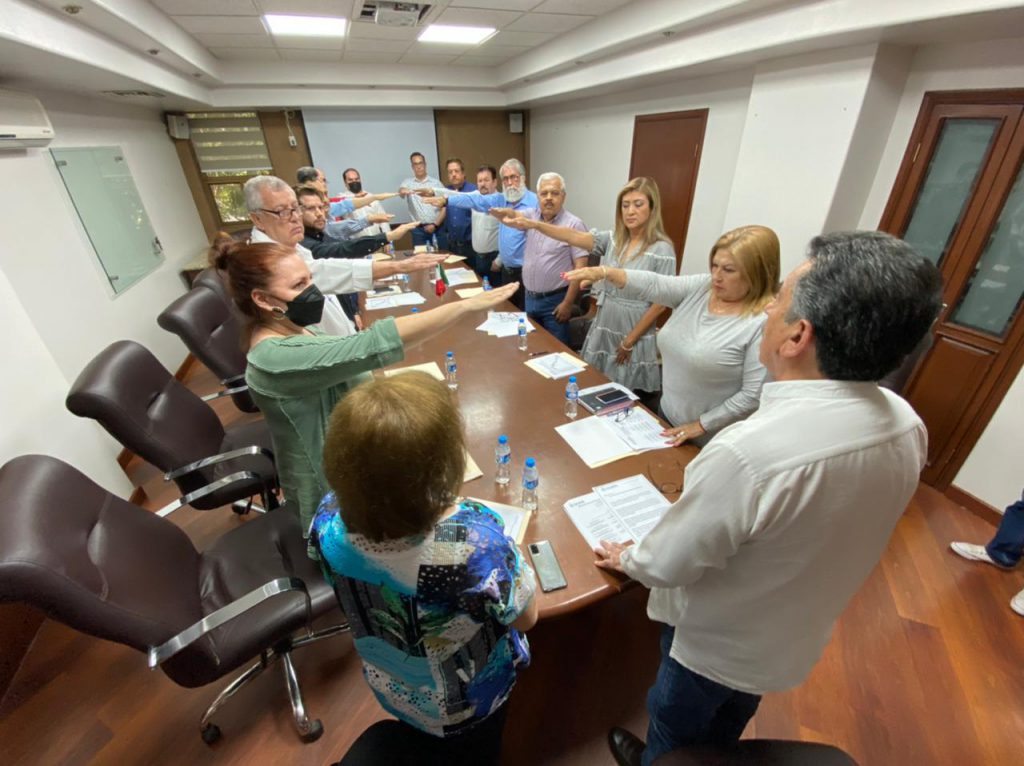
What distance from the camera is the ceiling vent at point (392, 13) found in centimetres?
325

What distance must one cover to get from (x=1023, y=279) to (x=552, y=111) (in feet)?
19.0

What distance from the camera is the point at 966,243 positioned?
92.0 inches

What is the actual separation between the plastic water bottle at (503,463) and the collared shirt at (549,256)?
6.60ft

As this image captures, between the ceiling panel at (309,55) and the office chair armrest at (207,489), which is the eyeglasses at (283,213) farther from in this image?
the ceiling panel at (309,55)

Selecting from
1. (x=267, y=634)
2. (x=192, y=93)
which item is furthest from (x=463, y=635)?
(x=192, y=93)

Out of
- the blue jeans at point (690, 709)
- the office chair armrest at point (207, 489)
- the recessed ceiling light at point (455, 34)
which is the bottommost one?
the blue jeans at point (690, 709)

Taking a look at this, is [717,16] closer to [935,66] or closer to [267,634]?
[935,66]

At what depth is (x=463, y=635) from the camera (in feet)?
2.44

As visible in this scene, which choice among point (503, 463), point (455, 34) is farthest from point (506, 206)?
point (503, 463)

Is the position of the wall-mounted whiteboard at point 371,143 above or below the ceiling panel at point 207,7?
below

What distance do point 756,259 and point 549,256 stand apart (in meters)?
1.82

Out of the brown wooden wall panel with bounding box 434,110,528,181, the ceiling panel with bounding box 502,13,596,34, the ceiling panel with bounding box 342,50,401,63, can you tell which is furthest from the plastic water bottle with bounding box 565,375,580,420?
the brown wooden wall panel with bounding box 434,110,528,181

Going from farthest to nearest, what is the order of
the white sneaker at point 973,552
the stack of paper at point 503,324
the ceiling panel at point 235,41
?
the ceiling panel at point 235,41, the stack of paper at point 503,324, the white sneaker at point 973,552

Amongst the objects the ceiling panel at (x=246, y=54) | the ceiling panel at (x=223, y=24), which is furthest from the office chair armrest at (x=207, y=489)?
the ceiling panel at (x=246, y=54)
